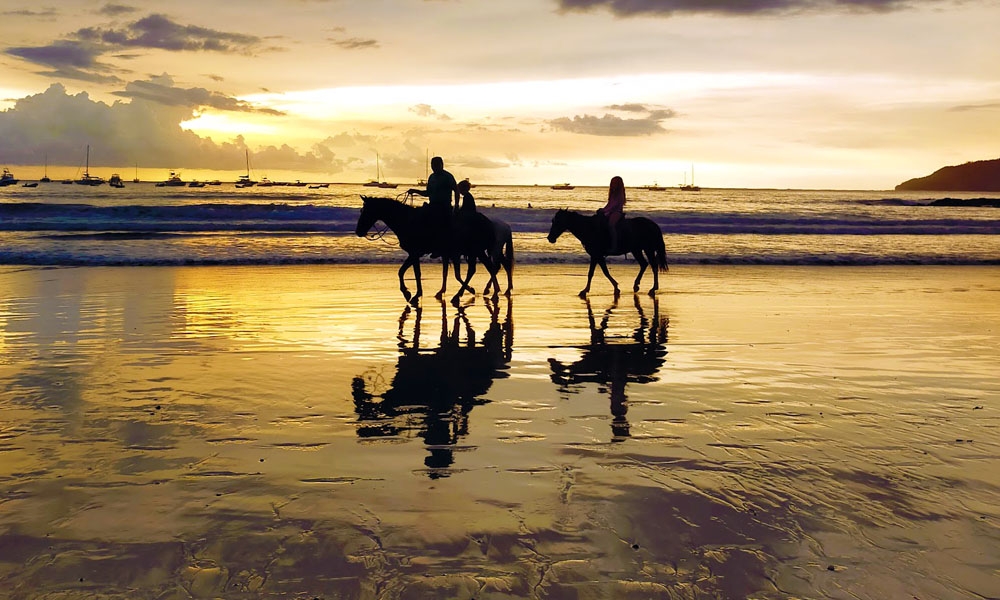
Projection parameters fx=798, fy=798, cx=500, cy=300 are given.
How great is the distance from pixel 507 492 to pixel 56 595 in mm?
2405

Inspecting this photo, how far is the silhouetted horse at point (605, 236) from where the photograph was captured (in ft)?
59.3

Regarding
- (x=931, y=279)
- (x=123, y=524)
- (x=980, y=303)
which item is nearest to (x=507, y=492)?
(x=123, y=524)

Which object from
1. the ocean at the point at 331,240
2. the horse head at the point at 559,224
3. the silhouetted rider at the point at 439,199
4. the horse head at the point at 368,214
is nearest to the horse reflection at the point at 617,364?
the silhouetted rider at the point at 439,199

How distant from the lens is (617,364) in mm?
9398

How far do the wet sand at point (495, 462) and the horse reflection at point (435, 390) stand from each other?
1.9 inches

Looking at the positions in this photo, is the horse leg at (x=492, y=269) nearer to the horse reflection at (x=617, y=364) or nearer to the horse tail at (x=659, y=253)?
the horse tail at (x=659, y=253)

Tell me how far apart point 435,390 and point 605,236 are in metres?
11.0

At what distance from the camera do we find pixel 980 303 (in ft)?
53.0

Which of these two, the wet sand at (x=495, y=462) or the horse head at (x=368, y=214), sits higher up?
the horse head at (x=368, y=214)

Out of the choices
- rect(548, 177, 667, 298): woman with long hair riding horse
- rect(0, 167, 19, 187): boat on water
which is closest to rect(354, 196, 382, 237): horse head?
rect(548, 177, 667, 298): woman with long hair riding horse

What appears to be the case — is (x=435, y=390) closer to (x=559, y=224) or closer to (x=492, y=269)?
(x=492, y=269)

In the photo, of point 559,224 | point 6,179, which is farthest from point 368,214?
point 6,179

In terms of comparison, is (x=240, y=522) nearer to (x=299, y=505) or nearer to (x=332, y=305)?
(x=299, y=505)

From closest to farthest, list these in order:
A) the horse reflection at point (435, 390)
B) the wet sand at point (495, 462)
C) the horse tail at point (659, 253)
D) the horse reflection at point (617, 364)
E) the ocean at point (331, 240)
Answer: the wet sand at point (495, 462)
the horse reflection at point (435, 390)
the horse reflection at point (617, 364)
the horse tail at point (659, 253)
the ocean at point (331, 240)
